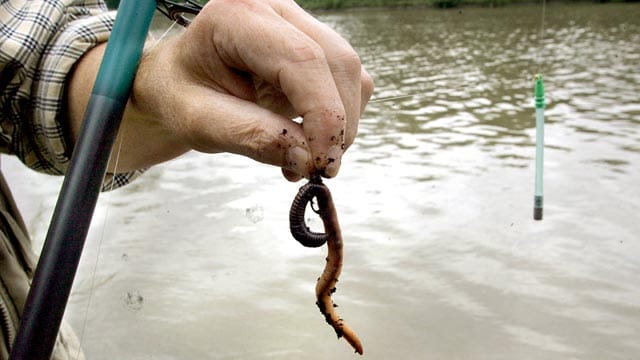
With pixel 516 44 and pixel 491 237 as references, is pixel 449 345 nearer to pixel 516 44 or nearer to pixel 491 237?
pixel 491 237

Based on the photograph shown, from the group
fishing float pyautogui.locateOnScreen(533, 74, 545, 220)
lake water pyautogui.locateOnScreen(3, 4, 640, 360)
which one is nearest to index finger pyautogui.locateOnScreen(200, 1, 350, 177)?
lake water pyautogui.locateOnScreen(3, 4, 640, 360)

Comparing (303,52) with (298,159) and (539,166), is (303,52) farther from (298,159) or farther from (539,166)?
(539,166)

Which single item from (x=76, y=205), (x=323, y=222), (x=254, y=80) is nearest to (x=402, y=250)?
(x=323, y=222)

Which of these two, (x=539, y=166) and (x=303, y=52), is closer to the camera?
(x=303, y=52)

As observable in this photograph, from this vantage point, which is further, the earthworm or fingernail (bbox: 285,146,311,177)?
the earthworm

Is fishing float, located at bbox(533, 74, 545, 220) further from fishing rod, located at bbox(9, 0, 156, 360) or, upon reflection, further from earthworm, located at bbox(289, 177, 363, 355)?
fishing rod, located at bbox(9, 0, 156, 360)

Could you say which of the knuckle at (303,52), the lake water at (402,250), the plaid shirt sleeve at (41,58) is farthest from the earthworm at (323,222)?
the lake water at (402,250)
